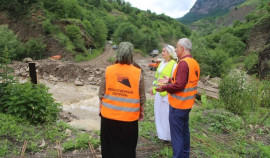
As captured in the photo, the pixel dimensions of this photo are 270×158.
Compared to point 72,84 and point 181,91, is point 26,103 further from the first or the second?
point 72,84

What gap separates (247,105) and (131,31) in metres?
44.2

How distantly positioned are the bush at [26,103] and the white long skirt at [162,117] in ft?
9.53

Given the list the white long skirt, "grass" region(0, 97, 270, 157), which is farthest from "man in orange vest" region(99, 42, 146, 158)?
the white long skirt

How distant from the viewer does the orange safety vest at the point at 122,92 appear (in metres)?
2.49

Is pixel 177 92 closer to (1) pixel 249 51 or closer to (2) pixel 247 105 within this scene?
(2) pixel 247 105

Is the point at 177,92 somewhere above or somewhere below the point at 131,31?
below

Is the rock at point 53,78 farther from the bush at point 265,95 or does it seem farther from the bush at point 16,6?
the bush at point 16,6

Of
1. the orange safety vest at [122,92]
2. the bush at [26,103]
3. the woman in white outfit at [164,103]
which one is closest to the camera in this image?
the orange safety vest at [122,92]

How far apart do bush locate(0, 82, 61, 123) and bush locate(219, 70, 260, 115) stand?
5.42 meters

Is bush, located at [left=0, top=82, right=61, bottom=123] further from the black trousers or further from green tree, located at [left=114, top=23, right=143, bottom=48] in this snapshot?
green tree, located at [left=114, top=23, right=143, bottom=48]

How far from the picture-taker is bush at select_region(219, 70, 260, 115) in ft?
20.8

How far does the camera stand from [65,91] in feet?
41.9

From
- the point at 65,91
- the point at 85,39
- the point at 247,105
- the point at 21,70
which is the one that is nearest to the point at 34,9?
the point at 85,39

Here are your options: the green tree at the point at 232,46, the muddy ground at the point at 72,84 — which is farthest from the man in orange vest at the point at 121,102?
the green tree at the point at 232,46
